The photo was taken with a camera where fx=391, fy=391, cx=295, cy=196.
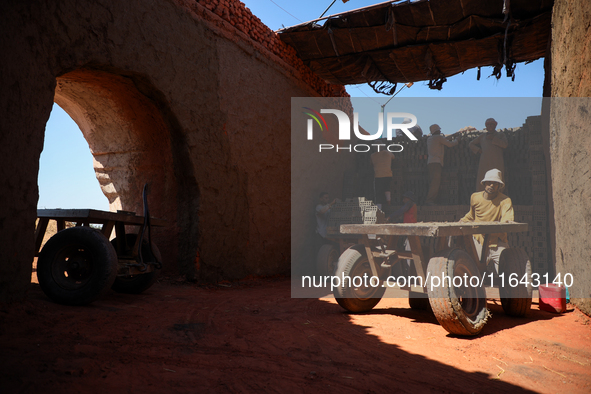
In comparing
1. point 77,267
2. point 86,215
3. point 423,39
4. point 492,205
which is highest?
point 423,39

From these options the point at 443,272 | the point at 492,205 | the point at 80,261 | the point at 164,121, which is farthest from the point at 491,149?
the point at 80,261

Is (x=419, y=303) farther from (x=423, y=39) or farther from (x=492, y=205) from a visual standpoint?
(x=423, y=39)

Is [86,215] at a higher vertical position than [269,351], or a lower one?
higher

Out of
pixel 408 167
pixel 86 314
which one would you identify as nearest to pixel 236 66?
pixel 86 314

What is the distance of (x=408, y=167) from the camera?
10031 millimetres

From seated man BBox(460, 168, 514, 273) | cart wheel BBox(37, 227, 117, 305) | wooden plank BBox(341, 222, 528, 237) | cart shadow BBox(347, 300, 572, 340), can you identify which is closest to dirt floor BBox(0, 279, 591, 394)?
cart shadow BBox(347, 300, 572, 340)

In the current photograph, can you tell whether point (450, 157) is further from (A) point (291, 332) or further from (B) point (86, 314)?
(B) point (86, 314)

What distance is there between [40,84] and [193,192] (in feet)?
8.25

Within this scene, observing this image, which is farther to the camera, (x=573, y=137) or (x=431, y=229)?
(x=573, y=137)

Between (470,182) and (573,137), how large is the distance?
5.02 metres

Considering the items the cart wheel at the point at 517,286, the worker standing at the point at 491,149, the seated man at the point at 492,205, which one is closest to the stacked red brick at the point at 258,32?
the worker standing at the point at 491,149

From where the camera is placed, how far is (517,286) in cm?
429

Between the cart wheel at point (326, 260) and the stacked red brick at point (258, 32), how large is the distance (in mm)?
3801

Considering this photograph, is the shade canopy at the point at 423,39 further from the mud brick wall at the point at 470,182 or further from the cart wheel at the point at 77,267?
the cart wheel at the point at 77,267
